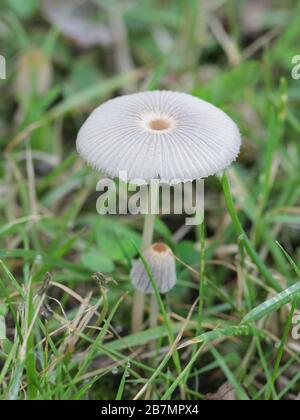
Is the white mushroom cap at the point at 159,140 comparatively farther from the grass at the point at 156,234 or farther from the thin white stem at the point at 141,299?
the thin white stem at the point at 141,299

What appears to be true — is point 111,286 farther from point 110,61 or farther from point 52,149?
point 110,61

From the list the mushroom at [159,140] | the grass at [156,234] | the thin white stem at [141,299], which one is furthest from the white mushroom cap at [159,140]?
the thin white stem at [141,299]

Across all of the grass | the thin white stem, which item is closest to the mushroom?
the grass

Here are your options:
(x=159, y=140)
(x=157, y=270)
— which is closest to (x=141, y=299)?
(x=157, y=270)

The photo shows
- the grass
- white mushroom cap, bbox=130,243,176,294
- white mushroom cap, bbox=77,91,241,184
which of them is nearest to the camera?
white mushroom cap, bbox=77,91,241,184

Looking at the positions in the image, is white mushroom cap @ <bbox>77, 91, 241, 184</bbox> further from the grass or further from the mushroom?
the grass

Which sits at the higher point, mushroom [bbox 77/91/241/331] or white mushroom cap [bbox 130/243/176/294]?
mushroom [bbox 77/91/241/331]

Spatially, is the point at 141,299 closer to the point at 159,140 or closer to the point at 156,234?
the point at 156,234

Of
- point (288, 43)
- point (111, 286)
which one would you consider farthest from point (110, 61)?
point (111, 286)
